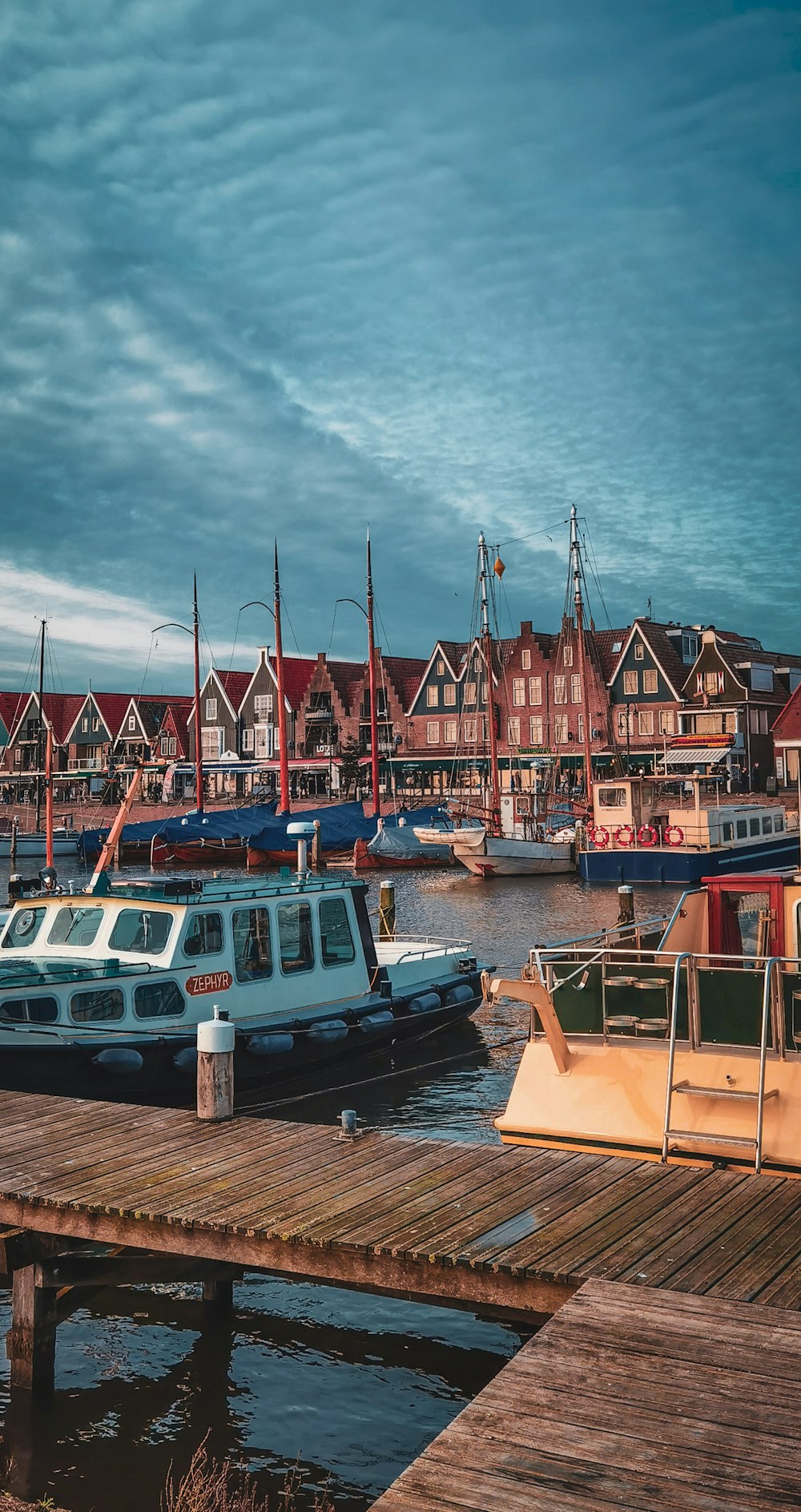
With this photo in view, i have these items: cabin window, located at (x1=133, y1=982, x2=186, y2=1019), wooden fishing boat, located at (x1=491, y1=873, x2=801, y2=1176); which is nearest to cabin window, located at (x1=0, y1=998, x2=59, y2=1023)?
cabin window, located at (x1=133, y1=982, x2=186, y2=1019)

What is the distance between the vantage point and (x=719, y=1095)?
997 centimetres

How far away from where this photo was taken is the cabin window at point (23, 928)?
16344 mm

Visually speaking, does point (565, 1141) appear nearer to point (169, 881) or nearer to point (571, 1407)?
point (571, 1407)

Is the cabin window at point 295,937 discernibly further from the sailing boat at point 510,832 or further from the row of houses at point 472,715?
the row of houses at point 472,715

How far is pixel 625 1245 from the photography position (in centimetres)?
800

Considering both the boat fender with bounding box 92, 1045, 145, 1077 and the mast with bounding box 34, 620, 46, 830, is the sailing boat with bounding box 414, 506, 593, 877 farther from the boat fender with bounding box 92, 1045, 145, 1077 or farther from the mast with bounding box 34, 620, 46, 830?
the boat fender with bounding box 92, 1045, 145, 1077

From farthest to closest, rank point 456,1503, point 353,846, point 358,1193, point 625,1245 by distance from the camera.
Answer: point 353,846
point 358,1193
point 625,1245
point 456,1503

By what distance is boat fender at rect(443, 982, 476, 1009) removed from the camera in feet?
67.8

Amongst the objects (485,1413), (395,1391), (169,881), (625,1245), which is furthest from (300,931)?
(485,1413)

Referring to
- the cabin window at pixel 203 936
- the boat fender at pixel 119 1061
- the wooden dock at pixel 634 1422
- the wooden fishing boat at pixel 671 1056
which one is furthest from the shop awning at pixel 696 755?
the wooden dock at pixel 634 1422

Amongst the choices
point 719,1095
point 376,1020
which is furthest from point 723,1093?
point 376,1020

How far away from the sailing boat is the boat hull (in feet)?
14.7

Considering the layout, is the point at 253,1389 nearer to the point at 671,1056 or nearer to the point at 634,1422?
the point at 671,1056

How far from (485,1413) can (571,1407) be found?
41 centimetres
